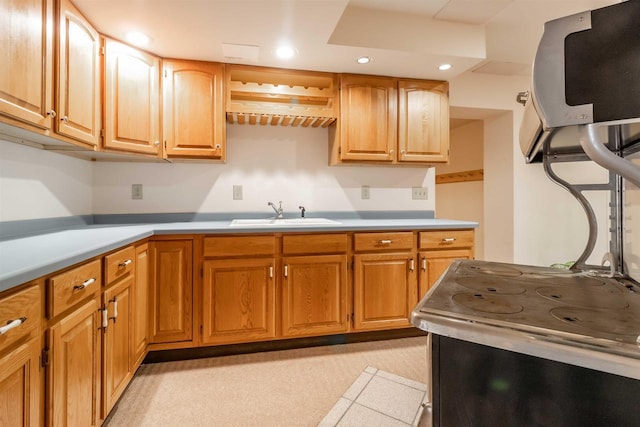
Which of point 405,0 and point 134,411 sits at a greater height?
point 405,0

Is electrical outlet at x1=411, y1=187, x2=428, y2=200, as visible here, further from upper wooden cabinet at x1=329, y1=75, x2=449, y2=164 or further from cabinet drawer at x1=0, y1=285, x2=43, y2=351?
cabinet drawer at x1=0, y1=285, x2=43, y2=351

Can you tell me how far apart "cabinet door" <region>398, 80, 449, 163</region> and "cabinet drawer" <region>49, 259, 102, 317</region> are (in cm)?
223

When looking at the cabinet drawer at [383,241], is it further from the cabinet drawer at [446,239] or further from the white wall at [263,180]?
the white wall at [263,180]

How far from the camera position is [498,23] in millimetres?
2424

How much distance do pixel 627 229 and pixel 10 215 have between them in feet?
8.70

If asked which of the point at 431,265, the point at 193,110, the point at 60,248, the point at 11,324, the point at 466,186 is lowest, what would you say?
the point at 431,265

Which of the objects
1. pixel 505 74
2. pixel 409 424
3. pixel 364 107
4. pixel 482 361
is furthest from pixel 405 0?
pixel 409 424

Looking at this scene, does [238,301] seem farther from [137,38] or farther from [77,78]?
[137,38]

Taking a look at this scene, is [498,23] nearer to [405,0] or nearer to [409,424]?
[405,0]

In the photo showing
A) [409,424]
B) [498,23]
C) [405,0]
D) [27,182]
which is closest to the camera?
[409,424]

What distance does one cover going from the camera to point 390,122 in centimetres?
257

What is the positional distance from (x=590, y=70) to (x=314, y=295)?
6.10ft

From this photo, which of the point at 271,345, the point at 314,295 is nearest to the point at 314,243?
the point at 314,295

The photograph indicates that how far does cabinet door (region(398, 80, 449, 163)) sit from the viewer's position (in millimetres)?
2602
